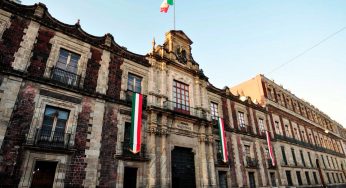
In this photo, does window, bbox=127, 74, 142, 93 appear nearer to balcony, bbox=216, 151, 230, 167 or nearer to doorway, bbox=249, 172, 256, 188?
balcony, bbox=216, 151, 230, 167

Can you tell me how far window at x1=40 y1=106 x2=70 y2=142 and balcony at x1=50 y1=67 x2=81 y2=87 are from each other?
159 centimetres

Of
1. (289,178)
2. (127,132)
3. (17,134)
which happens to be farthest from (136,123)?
(289,178)

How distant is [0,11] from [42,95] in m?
4.94

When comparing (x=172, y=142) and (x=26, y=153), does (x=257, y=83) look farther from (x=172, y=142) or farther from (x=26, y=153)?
(x=26, y=153)

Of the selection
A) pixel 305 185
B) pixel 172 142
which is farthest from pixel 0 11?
pixel 305 185

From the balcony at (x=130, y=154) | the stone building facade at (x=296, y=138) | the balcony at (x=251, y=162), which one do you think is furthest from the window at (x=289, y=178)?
the balcony at (x=130, y=154)

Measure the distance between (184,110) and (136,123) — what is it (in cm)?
501

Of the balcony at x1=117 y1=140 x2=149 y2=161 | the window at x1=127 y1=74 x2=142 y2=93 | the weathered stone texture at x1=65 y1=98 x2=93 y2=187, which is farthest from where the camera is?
the window at x1=127 y1=74 x2=142 y2=93

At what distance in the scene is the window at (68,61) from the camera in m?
12.1

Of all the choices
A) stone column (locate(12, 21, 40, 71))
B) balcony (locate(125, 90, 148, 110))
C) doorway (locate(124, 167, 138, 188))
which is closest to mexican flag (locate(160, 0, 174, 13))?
balcony (locate(125, 90, 148, 110))

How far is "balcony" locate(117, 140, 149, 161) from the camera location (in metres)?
12.0

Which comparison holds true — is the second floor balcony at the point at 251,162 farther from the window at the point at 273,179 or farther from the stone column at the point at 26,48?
the stone column at the point at 26,48

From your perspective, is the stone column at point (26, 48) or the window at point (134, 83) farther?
the window at point (134, 83)

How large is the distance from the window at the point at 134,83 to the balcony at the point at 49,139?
17.0ft
